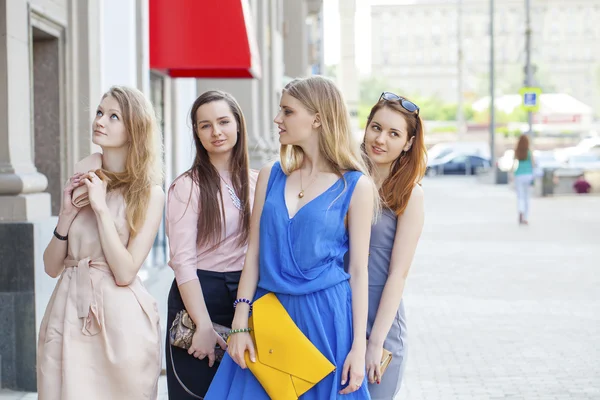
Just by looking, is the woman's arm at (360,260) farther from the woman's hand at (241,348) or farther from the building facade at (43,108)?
the building facade at (43,108)

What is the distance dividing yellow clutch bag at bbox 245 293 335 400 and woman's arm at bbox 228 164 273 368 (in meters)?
0.04

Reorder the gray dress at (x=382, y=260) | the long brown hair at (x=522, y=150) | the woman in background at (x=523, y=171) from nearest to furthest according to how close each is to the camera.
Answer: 1. the gray dress at (x=382, y=260)
2. the woman in background at (x=523, y=171)
3. the long brown hair at (x=522, y=150)

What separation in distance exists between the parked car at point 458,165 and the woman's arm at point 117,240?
53803 mm

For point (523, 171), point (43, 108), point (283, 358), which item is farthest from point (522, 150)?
point (283, 358)

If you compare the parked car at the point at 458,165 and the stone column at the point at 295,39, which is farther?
the parked car at the point at 458,165

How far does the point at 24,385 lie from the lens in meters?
6.35

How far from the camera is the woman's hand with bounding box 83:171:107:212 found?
383 centimetres

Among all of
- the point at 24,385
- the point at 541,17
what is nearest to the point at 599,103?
the point at 541,17

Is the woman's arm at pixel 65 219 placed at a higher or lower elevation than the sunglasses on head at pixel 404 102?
lower

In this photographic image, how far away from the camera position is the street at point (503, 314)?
7.52 metres

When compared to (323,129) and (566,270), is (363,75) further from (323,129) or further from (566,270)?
(323,129)

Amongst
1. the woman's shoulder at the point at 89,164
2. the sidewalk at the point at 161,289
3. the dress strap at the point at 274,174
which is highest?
the woman's shoulder at the point at 89,164

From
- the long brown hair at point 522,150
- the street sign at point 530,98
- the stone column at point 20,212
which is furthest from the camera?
the street sign at point 530,98

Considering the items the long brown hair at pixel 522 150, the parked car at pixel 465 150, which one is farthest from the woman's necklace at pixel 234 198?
the parked car at pixel 465 150
